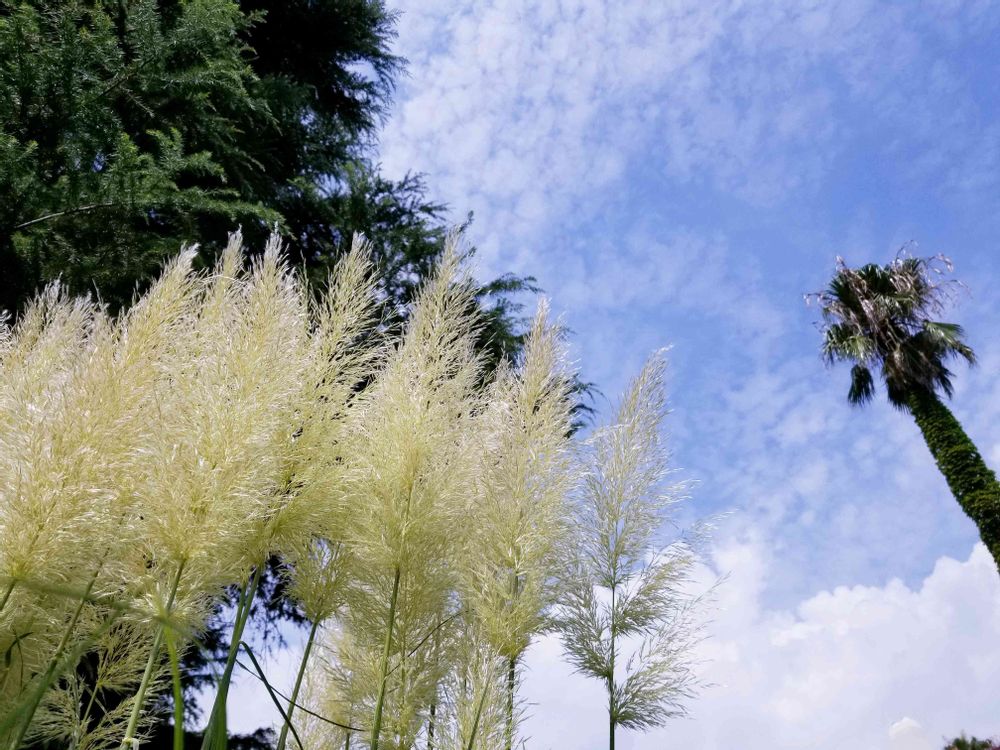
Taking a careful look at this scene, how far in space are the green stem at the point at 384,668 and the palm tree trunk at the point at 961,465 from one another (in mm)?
10310

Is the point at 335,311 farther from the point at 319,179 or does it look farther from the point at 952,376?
the point at 952,376

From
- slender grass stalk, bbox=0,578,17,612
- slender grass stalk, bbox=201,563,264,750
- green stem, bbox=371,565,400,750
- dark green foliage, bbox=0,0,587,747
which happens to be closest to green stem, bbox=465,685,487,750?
green stem, bbox=371,565,400,750

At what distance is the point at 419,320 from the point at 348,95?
8.21m

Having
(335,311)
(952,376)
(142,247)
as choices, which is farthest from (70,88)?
(952,376)

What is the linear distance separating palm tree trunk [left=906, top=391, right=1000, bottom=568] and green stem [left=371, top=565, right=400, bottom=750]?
1031cm

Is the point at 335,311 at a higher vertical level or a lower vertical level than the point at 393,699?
higher

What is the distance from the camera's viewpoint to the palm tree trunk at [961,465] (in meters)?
9.93

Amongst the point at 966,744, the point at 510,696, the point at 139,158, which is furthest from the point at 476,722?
the point at 966,744

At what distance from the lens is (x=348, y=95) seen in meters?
9.41

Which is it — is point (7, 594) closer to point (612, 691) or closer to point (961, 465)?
point (612, 691)

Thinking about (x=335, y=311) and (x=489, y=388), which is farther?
(x=489, y=388)

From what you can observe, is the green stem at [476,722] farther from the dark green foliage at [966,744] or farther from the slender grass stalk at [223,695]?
the dark green foliage at [966,744]

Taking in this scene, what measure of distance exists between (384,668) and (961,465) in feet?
35.6

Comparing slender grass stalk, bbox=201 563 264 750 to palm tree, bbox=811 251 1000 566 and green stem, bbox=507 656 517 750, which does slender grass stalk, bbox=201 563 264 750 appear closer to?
green stem, bbox=507 656 517 750
